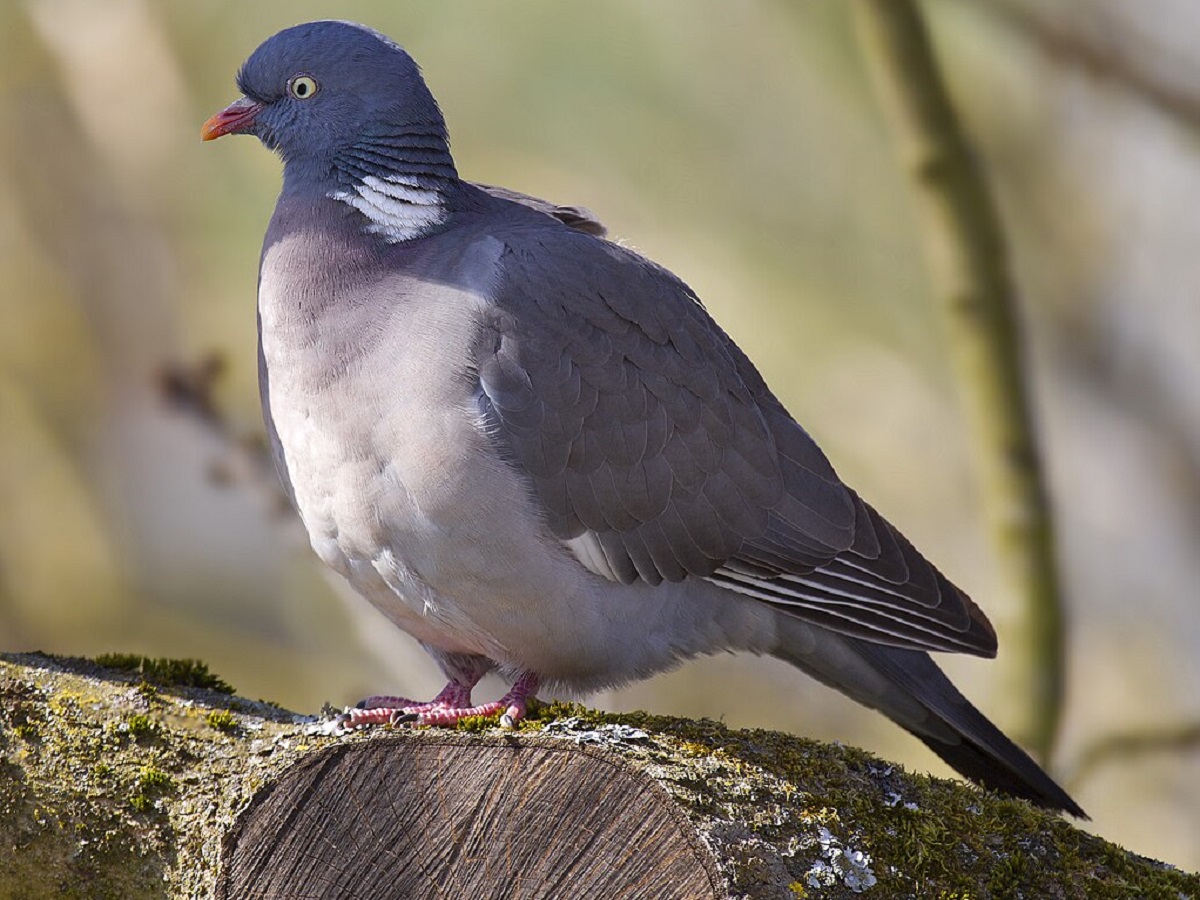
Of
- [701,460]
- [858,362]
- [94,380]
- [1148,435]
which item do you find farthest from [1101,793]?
[94,380]

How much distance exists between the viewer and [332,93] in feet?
13.8

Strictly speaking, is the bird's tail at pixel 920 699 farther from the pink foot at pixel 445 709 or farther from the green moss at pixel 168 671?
the green moss at pixel 168 671

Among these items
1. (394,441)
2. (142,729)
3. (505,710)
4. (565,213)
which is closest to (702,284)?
(565,213)

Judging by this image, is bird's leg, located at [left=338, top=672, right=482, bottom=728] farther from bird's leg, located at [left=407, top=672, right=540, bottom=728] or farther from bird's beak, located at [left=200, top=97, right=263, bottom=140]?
bird's beak, located at [left=200, top=97, right=263, bottom=140]

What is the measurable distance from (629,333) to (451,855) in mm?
1658

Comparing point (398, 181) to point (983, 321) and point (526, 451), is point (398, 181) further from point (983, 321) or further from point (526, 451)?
point (983, 321)

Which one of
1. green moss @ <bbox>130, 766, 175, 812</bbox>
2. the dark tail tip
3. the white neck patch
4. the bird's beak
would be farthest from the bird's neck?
the dark tail tip

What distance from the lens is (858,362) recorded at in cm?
826

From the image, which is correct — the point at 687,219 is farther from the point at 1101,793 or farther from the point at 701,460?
the point at 701,460

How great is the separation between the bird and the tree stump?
2.38 feet

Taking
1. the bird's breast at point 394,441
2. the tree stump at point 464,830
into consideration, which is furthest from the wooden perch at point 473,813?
the bird's breast at point 394,441

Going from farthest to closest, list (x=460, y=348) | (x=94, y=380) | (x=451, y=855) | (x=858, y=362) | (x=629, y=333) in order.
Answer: (x=94, y=380) → (x=858, y=362) → (x=629, y=333) → (x=460, y=348) → (x=451, y=855)

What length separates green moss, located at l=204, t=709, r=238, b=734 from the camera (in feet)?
11.0

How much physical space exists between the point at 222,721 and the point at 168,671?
0.33m
